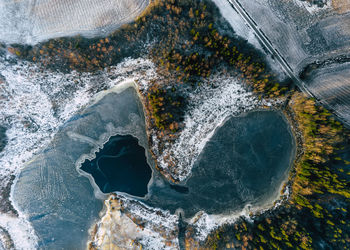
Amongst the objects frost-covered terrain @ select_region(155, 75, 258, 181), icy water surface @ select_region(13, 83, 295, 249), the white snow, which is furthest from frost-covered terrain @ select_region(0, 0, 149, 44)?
the white snow

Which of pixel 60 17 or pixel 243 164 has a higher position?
pixel 60 17

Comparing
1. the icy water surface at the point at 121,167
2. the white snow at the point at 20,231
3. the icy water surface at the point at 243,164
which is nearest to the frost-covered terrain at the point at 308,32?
the icy water surface at the point at 243,164

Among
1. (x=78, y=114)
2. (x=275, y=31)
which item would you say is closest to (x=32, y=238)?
(x=78, y=114)

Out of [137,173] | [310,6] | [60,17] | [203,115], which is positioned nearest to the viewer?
[60,17]

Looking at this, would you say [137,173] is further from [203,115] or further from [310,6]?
[310,6]

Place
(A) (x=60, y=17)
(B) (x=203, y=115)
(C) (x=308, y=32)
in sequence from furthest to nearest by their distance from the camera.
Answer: (B) (x=203, y=115) → (C) (x=308, y=32) → (A) (x=60, y=17)

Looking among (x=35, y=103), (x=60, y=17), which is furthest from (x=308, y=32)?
(x=35, y=103)
